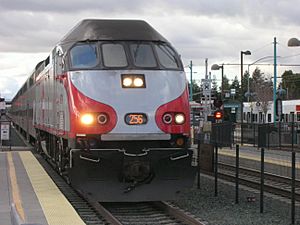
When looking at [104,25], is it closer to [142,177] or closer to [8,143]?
[142,177]

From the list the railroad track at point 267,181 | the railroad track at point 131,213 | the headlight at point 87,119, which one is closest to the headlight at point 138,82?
the headlight at point 87,119

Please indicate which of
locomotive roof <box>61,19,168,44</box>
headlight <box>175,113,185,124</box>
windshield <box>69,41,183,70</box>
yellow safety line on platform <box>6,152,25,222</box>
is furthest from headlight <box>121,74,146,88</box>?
yellow safety line on platform <box>6,152,25,222</box>

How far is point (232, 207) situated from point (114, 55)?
369cm

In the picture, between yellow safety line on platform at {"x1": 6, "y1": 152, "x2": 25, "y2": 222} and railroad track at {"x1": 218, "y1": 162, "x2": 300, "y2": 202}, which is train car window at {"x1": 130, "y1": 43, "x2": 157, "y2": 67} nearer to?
yellow safety line on platform at {"x1": 6, "y1": 152, "x2": 25, "y2": 222}

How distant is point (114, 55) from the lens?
1105 cm

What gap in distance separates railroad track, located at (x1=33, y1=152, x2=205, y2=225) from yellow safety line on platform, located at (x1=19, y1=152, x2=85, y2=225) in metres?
0.40

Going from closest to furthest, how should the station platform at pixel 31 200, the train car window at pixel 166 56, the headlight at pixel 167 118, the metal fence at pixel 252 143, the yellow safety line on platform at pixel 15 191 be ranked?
the station platform at pixel 31 200 < the yellow safety line on platform at pixel 15 191 < the headlight at pixel 167 118 < the train car window at pixel 166 56 < the metal fence at pixel 252 143

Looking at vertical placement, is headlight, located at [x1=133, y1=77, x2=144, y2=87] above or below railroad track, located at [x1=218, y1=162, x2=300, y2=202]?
above

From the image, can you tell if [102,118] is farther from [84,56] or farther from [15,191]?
[15,191]

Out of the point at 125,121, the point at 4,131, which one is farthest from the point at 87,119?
the point at 4,131

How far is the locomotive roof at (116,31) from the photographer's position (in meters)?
11.4

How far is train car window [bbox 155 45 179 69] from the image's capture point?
11.2 m

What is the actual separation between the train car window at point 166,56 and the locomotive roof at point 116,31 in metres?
0.23

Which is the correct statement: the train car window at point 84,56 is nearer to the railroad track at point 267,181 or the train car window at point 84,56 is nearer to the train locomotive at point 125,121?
the train locomotive at point 125,121
